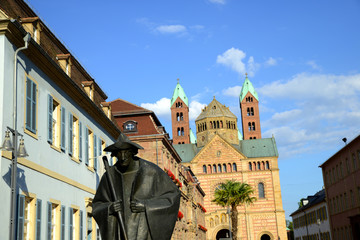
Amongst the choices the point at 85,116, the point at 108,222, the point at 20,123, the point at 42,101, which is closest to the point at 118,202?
the point at 108,222

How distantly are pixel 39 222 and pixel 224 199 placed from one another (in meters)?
38.4

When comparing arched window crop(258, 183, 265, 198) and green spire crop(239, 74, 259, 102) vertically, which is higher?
green spire crop(239, 74, 259, 102)

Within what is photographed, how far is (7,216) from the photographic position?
1315cm

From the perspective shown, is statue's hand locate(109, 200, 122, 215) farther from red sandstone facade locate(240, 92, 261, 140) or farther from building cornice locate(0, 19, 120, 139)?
red sandstone facade locate(240, 92, 261, 140)

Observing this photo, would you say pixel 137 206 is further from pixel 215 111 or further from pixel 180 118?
pixel 180 118

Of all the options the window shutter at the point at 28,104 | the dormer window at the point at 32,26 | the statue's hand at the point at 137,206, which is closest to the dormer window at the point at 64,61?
the dormer window at the point at 32,26

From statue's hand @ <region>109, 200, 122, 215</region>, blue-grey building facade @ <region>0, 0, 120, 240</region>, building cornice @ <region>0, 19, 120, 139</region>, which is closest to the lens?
statue's hand @ <region>109, 200, 122, 215</region>

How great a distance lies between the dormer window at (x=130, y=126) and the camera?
38.2 m

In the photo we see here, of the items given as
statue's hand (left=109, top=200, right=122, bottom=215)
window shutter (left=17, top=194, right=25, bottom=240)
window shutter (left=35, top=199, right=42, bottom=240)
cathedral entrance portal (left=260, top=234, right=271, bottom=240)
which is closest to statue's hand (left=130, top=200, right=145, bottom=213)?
statue's hand (left=109, top=200, right=122, bottom=215)

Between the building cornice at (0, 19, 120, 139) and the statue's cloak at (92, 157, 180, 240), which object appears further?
the building cornice at (0, 19, 120, 139)

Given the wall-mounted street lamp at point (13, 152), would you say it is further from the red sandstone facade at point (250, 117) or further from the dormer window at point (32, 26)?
the red sandstone facade at point (250, 117)

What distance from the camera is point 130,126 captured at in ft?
126

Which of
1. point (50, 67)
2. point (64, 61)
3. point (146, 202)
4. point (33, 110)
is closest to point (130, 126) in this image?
point (64, 61)

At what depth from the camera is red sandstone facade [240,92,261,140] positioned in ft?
356
